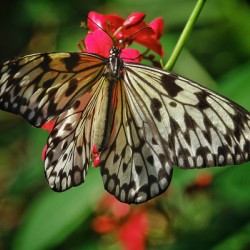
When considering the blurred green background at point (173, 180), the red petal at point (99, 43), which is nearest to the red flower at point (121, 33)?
the red petal at point (99, 43)

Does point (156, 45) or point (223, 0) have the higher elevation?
point (223, 0)

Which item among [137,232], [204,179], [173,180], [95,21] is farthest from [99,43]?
[137,232]

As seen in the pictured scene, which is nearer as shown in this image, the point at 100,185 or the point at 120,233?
the point at 100,185

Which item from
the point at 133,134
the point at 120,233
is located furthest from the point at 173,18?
the point at 133,134

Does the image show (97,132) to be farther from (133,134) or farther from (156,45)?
(156,45)

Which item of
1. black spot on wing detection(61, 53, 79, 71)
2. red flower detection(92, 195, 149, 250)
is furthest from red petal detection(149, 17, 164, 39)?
red flower detection(92, 195, 149, 250)

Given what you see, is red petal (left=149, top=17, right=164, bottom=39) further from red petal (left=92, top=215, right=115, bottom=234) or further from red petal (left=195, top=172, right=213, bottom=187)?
red petal (left=92, top=215, right=115, bottom=234)

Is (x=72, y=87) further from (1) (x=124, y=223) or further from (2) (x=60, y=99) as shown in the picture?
(1) (x=124, y=223)
